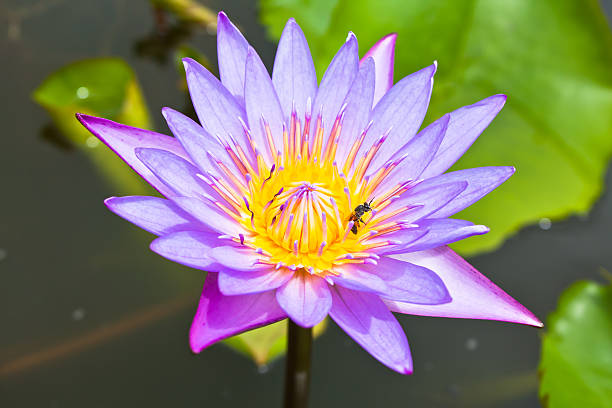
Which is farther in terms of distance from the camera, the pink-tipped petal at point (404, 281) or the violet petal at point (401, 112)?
the violet petal at point (401, 112)

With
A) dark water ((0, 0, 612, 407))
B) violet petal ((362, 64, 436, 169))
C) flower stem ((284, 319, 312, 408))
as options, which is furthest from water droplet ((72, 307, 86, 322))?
violet petal ((362, 64, 436, 169))

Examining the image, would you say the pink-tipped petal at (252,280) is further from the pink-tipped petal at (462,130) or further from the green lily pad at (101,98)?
the green lily pad at (101,98)

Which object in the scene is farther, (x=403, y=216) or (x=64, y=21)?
(x=64, y=21)

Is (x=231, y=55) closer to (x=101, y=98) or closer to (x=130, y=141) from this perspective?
(x=130, y=141)

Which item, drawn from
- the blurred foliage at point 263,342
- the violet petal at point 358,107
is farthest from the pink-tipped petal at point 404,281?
the blurred foliage at point 263,342

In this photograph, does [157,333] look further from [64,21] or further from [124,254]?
[64,21]

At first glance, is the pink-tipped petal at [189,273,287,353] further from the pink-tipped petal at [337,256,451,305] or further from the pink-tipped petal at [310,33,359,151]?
the pink-tipped petal at [310,33,359,151]

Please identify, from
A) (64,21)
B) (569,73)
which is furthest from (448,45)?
(64,21)
